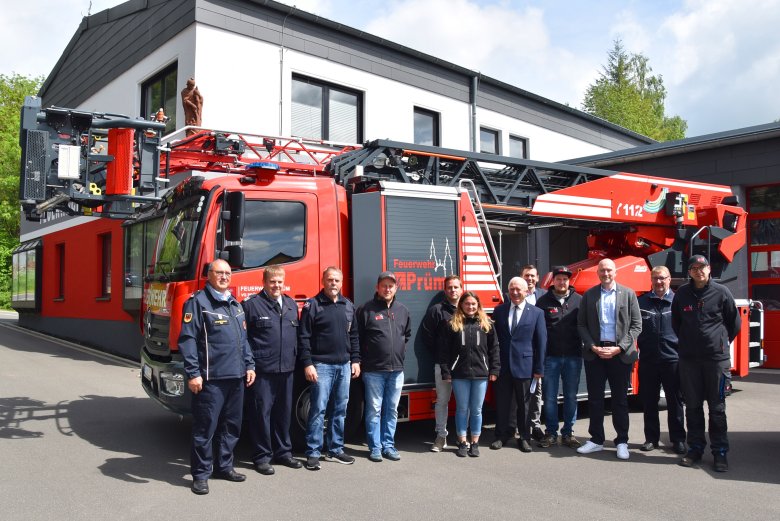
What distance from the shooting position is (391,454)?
622cm

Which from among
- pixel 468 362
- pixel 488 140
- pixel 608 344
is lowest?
pixel 468 362

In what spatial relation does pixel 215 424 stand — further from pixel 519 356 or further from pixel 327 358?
pixel 519 356

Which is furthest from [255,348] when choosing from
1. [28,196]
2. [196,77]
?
[196,77]

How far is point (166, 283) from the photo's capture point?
6422mm

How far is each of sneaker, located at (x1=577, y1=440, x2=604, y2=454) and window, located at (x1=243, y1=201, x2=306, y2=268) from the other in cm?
325

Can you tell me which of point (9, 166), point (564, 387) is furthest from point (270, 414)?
point (9, 166)

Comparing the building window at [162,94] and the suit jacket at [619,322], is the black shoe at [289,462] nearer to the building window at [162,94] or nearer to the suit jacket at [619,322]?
the suit jacket at [619,322]

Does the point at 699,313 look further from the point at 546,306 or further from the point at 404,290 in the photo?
the point at 404,290

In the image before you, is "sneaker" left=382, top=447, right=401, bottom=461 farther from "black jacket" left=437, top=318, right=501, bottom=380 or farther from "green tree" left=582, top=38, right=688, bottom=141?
"green tree" left=582, top=38, right=688, bottom=141

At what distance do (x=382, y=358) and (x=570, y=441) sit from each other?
7.12 feet

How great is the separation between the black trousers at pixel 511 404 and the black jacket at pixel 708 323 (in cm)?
151

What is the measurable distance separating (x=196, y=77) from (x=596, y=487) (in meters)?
10.0

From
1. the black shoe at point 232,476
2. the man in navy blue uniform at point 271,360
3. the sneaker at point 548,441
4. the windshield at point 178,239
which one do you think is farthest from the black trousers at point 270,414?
the sneaker at point 548,441

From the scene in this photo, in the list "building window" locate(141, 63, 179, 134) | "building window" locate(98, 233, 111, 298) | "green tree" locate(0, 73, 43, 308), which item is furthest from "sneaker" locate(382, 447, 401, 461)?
"green tree" locate(0, 73, 43, 308)
